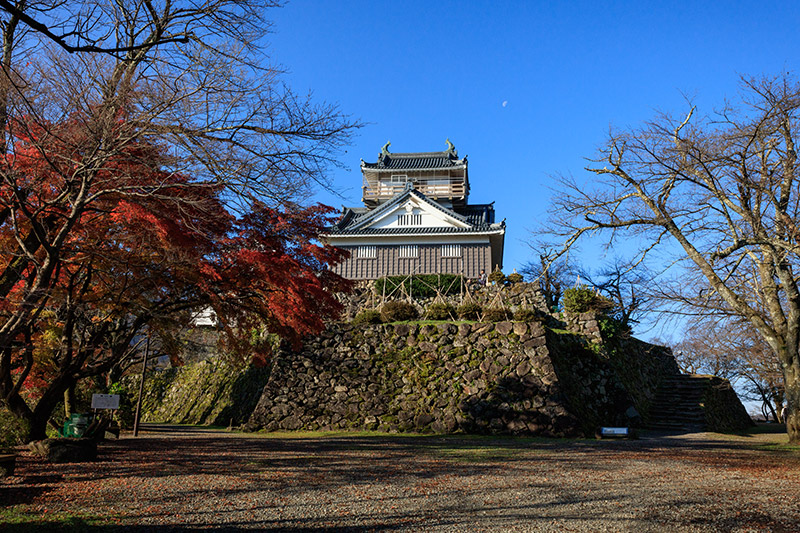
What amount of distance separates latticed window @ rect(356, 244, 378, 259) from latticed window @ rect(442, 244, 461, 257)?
11.4 feet

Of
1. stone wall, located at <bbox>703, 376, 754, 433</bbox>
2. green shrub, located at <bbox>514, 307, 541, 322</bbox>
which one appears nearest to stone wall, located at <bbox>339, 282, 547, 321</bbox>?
green shrub, located at <bbox>514, 307, 541, 322</bbox>

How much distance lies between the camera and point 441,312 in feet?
63.1

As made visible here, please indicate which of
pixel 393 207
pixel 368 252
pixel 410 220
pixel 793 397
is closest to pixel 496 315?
pixel 793 397

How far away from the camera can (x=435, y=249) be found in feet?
89.8

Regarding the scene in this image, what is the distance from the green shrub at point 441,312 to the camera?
1923 centimetres

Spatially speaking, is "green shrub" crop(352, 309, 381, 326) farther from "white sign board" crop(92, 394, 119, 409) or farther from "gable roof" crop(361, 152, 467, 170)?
"gable roof" crop(361, 152, 467, 170)

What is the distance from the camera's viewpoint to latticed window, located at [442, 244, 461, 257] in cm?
2716

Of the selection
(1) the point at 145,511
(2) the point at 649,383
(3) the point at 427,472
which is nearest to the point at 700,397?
(2) the point at 649,383

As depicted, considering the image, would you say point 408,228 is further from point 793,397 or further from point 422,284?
point 793,397

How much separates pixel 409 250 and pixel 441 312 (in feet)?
28.4

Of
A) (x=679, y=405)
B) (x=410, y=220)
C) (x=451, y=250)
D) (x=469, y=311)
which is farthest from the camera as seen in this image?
(x=410, y=220)

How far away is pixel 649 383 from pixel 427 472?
1719 cm

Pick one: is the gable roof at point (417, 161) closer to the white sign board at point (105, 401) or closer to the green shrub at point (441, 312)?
the green shrub at point (441, 312)

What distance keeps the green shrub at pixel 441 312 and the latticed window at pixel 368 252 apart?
8.66m
